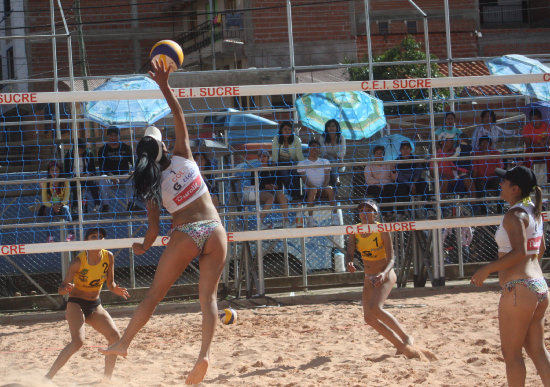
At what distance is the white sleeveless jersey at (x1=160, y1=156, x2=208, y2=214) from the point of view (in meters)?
4.98

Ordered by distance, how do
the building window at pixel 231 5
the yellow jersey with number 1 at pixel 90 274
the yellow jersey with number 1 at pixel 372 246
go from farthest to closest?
1. the building window at pixel 231 5
2. the yellow jersey with number 1 at pixel 372 246
3. the yellow jersey with number 1 at pixel 90 274

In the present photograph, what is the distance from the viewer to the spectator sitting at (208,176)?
984 cm

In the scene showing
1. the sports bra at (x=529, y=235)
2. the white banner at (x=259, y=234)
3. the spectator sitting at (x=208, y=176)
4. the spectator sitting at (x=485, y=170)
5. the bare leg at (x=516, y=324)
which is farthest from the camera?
the spectator sitting at (x=485, y=170)

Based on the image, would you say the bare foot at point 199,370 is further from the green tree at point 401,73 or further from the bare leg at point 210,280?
the green tree at point 401,73

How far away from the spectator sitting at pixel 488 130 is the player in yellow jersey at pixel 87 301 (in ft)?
18.7

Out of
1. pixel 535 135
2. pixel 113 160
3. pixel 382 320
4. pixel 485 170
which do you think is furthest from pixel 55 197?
pixel 535 135

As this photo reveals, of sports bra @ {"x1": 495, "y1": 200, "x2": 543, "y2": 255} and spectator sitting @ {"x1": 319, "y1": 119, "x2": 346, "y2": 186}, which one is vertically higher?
spectator sitting @ {"x1": 319, "y1": 119, "x2": 346, "y2": 186}

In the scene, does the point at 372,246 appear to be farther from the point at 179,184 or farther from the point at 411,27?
the point at 411,27

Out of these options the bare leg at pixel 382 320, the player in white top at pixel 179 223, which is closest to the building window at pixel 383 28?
the bare leg at pixel 382 320

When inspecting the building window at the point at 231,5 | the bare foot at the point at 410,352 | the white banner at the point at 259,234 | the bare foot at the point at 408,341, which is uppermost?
the building window at the point at 231,5

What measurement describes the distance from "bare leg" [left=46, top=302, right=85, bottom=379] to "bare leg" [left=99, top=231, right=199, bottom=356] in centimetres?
121

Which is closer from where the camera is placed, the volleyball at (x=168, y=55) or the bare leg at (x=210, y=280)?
the bare leg at (x=210, y=280)

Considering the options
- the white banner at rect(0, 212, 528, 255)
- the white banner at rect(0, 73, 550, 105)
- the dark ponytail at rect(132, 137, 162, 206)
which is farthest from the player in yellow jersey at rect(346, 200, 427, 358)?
the dark ponytail at rect(132, 137, 162, 206)

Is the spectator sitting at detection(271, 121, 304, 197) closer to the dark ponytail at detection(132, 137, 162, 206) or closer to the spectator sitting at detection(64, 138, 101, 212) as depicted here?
the spectator sitting at detection(64, 138, 101, 212)
